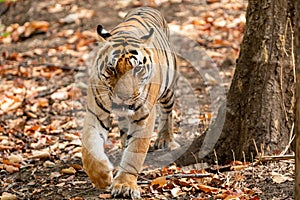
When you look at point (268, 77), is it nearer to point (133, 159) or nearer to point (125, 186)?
point (133, 159)

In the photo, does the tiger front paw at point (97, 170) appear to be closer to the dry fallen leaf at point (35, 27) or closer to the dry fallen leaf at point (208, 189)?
the dry fallen leaf at point (208, 189)

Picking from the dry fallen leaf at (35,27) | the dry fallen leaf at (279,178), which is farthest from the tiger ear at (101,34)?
the dry fallen leaf at (35,27)

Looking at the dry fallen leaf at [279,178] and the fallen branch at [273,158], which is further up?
the fallen branch at [273,158]

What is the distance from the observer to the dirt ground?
4.45 metres

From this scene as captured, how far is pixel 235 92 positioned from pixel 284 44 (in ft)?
1.86

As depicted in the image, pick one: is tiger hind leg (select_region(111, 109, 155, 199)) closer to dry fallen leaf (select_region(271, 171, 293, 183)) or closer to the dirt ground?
the dirt ground

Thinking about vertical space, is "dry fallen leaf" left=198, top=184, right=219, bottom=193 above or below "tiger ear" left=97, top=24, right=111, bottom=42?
below

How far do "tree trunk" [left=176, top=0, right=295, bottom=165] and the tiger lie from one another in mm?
756

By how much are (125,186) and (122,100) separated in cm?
61

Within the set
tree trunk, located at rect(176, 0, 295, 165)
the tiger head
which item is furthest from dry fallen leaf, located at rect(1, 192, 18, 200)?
tree trunk, located at rect(176, 0, 295, 165)

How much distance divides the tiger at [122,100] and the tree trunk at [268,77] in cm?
76

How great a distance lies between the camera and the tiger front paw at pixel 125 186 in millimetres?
4113

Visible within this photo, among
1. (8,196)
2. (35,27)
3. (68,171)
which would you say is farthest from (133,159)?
(35,27)

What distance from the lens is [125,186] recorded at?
413 centimetres
